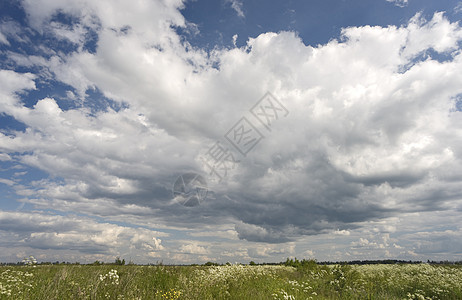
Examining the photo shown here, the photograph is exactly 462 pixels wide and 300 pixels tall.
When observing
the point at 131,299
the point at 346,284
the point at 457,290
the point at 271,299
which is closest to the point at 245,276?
the point at 271,299

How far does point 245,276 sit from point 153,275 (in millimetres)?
5658

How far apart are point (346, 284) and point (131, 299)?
50.9 feet

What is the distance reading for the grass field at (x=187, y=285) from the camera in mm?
7383

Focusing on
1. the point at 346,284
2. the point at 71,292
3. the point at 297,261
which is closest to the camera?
the point at 71,292

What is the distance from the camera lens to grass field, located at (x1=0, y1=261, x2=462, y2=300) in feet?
24.2

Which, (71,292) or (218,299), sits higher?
(71,292)

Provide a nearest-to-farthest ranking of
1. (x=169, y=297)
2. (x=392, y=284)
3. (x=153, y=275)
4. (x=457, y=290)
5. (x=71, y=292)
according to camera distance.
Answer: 1. (x=71, y=292)
2. (x=169, y=297)
3. (x=153, y=275)
4. (x=457, y=290)
5. (x=392, y=284)

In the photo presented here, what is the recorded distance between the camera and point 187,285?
10148mm

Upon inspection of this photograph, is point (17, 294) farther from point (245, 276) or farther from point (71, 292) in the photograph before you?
point (245, 276)

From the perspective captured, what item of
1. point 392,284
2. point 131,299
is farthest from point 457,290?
point 131,299

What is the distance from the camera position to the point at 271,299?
10492 millimetres

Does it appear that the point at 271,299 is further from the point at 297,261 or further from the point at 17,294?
the point at 297,261

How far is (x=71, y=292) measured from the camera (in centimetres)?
687

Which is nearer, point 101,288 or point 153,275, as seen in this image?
point 101,288
